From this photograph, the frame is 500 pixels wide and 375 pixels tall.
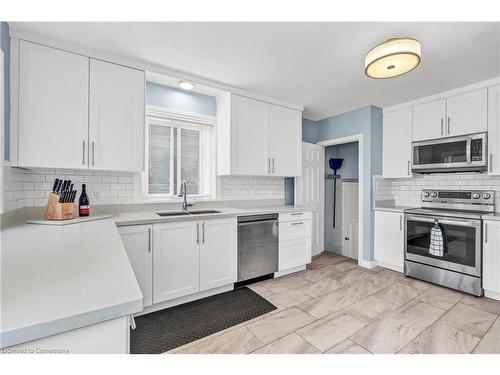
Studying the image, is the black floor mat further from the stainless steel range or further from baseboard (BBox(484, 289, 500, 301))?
baseboard (BBox(484, 289, 500, 301))

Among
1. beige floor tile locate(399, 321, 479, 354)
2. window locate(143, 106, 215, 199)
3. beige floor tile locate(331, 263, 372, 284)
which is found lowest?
beige floor tile locate(399, 321, 479, 354)

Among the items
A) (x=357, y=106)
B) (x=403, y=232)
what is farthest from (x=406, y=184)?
(x=357, y=106)

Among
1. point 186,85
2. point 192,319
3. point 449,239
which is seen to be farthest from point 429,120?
point 192,319

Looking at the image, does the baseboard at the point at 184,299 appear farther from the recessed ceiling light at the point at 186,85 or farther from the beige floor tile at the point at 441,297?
the recessed ceiling light at the point at 186,85

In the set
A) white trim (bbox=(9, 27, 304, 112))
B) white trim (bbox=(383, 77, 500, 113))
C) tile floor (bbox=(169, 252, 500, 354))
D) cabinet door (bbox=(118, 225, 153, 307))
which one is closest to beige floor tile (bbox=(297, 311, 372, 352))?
tile floor (bbox=(169, 252, 500, 354))

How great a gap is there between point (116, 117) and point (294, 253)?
2.64m

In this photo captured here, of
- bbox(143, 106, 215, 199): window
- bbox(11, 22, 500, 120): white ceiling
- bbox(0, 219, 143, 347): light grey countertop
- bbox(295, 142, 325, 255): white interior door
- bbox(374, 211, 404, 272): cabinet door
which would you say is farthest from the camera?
bbox(295, 142, 325, 255): white interior door

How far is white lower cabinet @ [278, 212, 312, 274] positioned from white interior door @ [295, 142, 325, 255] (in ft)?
1.95

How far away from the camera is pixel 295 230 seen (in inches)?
129

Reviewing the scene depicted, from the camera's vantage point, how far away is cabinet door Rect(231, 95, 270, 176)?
119 inches

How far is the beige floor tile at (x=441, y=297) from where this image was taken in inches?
97.1

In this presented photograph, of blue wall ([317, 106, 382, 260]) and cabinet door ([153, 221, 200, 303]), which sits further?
blue wall ([317, 106, 382, 260])

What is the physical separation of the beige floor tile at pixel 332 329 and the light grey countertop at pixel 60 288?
1.61 m

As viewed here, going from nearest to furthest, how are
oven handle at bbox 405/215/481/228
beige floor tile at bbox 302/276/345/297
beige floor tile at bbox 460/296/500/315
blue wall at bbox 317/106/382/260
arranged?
beige floor tile at bbox 460/296/500/315, oven handle at bbox 405/215/481/228, beige floor tile at bbox 302/276/345/297, blue wall at bbox 317/106/382/260
